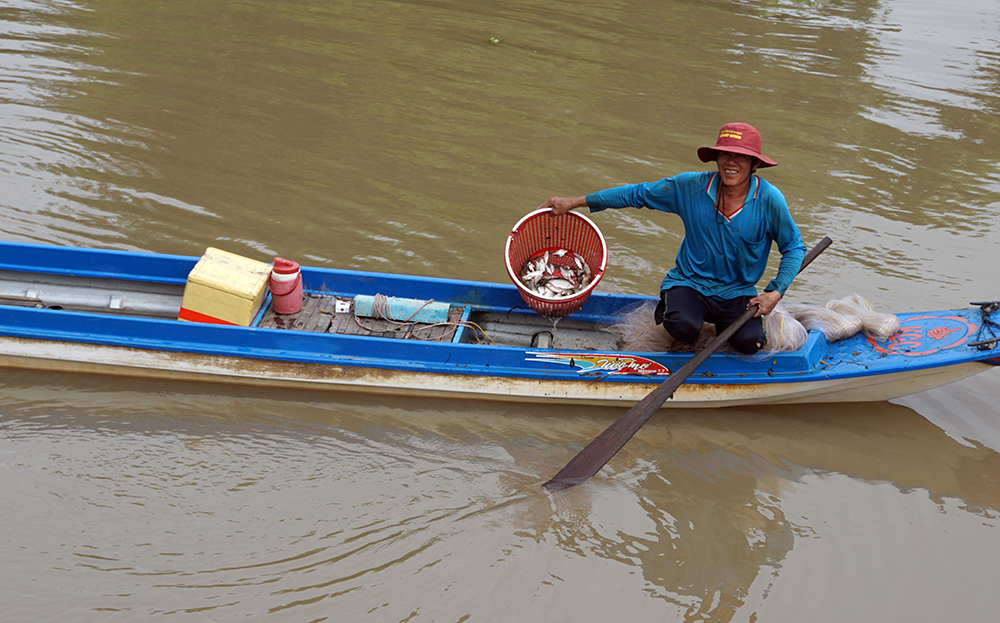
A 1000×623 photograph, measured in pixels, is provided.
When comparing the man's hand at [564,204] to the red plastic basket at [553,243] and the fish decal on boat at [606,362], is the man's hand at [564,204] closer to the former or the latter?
the red plastic basket at [553,243]

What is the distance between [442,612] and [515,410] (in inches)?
69.6

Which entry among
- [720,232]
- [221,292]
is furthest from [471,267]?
[720,232]

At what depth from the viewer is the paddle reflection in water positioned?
3.94 m

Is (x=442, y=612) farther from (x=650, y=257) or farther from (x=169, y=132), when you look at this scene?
(x=169, y=132)

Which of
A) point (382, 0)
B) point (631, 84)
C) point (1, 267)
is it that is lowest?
point (1, 267)

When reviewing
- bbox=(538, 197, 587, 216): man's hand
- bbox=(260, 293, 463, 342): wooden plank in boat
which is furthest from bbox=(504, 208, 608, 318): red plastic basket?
bbox=(260, 293, 463, 342): wooden plank in boat

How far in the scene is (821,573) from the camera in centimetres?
424

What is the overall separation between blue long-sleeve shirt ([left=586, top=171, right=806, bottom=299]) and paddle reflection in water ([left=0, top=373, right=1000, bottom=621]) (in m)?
1.08

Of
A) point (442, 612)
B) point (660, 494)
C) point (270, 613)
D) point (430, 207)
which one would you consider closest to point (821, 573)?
point (660, 494)

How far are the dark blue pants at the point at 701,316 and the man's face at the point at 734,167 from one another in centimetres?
79

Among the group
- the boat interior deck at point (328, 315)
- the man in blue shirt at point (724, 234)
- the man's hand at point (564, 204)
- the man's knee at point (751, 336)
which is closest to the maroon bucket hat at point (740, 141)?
the man in blue shirt at point (724, 234)

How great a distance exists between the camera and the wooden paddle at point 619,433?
4352mm

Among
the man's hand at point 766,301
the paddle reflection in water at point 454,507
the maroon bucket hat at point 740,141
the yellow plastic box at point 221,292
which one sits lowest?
the paddle reflection in water at point 454,507

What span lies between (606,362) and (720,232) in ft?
3.65
